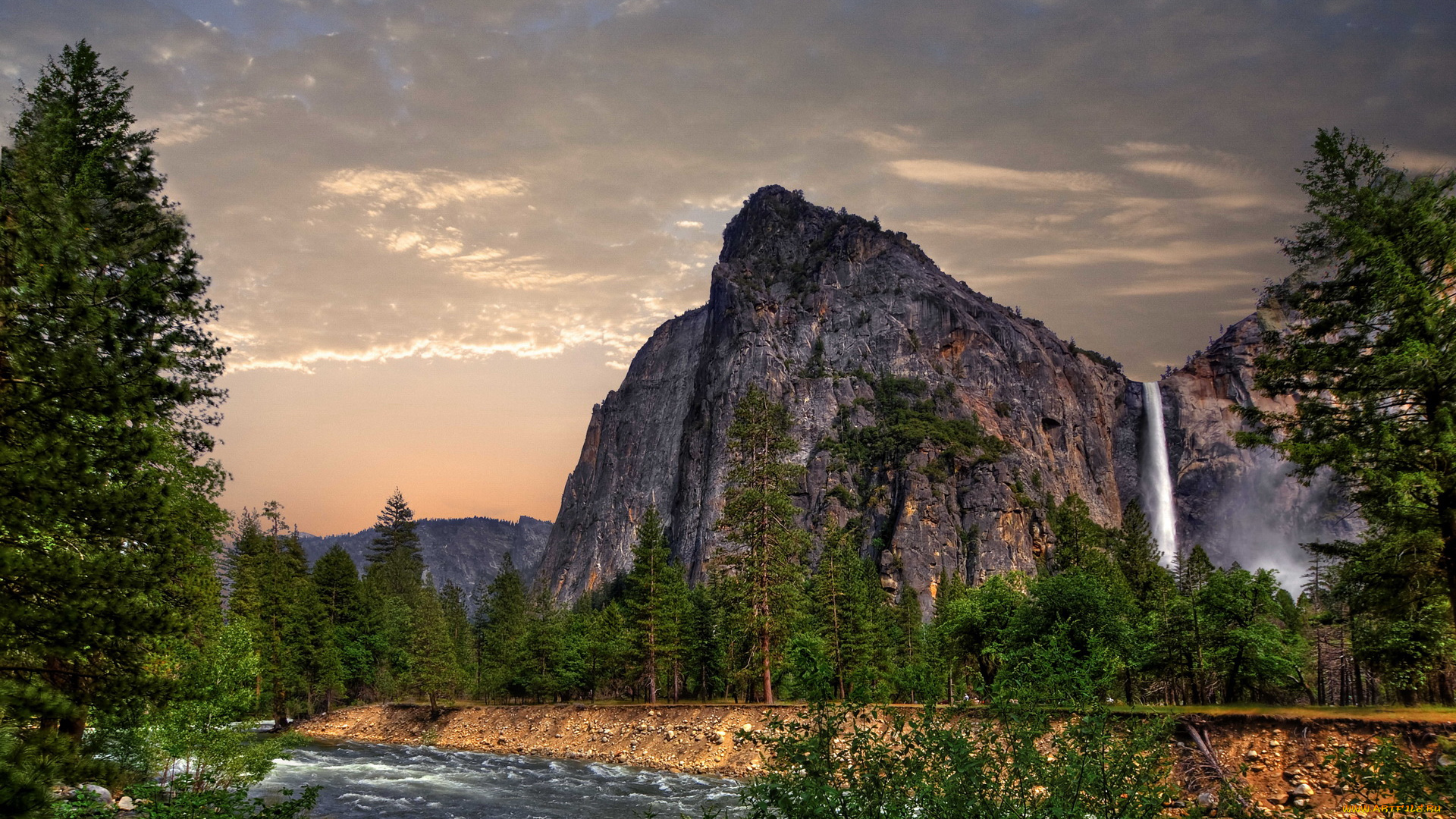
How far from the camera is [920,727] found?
9.28 meters

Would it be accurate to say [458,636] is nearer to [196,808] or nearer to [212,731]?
[212,731]

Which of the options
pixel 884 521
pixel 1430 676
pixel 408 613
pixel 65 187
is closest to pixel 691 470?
pixel 884 521

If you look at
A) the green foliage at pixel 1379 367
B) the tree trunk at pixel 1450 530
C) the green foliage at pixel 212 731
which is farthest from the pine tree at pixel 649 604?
the tree trunk at pixel 1450 530

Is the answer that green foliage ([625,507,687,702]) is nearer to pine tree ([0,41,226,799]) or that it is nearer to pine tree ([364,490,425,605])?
pine tree ([0,41,226,799])

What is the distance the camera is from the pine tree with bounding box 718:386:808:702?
4669cm

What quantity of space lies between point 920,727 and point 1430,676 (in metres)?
37.0

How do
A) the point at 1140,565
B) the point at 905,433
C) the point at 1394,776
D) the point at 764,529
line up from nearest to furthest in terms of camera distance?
1. the point at 1394,776
2. the point at 764,529
3. the point at 1140,565
4. the point at 905,433

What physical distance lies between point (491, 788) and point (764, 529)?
20971mm

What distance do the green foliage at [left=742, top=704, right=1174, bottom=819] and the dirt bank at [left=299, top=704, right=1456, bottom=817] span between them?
0.73 meters

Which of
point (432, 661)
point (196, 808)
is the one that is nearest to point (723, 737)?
point (196, 808)

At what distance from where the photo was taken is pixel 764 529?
1906 inches

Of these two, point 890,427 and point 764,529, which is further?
point 890,427

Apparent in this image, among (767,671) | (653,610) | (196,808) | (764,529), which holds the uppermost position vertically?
(764,529)

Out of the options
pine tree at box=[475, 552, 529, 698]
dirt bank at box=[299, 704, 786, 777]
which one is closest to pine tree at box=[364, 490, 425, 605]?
pine tree at box=[475, 552, 529, 698]
